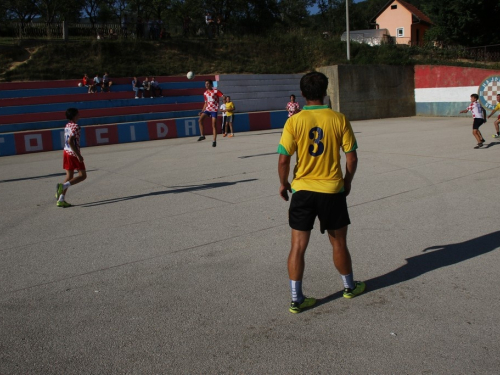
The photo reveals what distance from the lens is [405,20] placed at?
62812mm

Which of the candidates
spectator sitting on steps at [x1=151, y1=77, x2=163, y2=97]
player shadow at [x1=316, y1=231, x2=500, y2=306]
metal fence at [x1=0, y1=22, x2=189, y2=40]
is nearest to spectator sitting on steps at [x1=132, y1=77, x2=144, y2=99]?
spectator sitting on steps at [x1=151, y1=77, x2=163, y2=97]

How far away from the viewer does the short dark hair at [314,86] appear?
12.6 feet

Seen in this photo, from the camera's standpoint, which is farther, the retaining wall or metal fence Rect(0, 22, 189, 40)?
metal fence Rect(0, 22, 189, 40)

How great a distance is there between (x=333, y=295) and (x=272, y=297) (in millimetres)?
515

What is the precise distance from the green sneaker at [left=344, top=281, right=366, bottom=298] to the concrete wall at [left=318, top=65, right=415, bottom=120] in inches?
999

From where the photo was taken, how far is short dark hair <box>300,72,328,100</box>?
12.6ft

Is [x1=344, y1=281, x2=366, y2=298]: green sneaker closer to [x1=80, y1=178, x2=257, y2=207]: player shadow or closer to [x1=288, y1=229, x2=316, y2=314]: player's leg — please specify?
[x1=288, y1=229, x2=316, y2=314]: player's leg

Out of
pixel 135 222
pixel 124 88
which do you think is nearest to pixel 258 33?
pixel 124 88

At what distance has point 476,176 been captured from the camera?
9.44 meters

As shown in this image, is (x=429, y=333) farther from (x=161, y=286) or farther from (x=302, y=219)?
(x=161, y=286)

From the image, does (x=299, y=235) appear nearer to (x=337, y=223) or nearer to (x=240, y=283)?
(x=337, y=223)

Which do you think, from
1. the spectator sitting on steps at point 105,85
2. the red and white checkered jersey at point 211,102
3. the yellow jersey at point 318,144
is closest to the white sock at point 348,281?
the yellow jersey at point 318,144

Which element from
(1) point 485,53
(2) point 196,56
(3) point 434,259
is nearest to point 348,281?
(3) point 434,259

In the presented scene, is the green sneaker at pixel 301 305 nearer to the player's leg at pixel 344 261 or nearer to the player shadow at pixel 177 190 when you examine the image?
the player's leg at pixel 344 261
